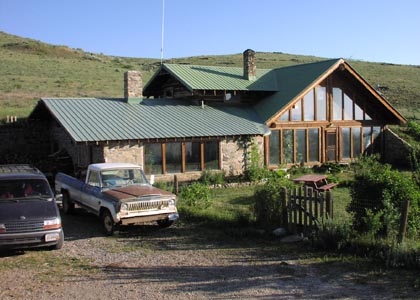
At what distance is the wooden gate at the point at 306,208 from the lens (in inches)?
404

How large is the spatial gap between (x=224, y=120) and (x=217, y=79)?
11.3 ft

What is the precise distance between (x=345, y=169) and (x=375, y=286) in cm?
1687

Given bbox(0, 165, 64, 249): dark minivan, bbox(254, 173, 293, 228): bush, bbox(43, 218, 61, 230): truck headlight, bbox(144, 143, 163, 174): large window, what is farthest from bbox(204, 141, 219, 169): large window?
bbox(43, 218, 61, 230): truck headlight

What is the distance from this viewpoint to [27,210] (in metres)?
9.60

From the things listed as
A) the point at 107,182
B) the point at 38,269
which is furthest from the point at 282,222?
the point at 38,269

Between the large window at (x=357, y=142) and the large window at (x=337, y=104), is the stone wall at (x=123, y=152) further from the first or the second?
the large window at (x=357, y=142)

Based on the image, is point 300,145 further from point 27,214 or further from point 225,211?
point 27,214

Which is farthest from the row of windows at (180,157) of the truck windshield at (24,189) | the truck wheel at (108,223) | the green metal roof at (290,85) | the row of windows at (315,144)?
the truck windshield at (24,189)

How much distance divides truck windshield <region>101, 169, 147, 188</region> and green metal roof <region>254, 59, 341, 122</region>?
427 inches

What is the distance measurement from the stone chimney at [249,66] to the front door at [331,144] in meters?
5.05

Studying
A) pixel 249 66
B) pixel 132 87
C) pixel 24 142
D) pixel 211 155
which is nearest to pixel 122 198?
pixel 211 155

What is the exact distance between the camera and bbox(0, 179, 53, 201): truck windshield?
33.4 ft

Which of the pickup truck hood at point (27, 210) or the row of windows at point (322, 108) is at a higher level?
the row of windows at point (322, 108)

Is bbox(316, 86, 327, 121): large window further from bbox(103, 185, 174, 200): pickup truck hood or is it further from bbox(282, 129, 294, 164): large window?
bbox(103, 185, 174, 200): pickup truck hood
